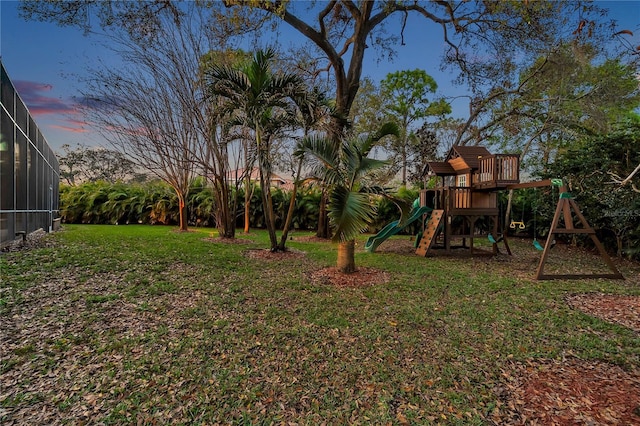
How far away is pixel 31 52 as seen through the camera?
6.87 metres

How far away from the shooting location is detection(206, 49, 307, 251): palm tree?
19.1 ft

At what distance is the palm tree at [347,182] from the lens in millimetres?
4308

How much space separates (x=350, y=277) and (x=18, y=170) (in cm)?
632

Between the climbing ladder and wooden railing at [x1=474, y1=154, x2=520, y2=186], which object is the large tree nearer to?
the climbing ladder

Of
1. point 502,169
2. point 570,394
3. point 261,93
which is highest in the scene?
point 261,93

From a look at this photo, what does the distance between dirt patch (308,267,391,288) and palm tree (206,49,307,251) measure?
80.2 inches

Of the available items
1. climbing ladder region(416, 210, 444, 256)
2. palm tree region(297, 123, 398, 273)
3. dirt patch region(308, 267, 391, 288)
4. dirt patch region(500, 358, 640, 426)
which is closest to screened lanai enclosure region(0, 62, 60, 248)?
palm tree region(297, 123, 398, 273)

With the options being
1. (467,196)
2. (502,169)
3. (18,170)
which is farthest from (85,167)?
(502,169)

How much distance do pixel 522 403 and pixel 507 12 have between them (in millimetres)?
9038

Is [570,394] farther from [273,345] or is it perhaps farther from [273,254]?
[273,254]

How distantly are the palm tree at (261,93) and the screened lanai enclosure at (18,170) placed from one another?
129 inches

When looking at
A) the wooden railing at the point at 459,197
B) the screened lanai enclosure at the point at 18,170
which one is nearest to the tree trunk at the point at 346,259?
the wooden railing at the point at 459,197

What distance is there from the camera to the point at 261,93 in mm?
5930

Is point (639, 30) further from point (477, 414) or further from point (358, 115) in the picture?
point (358, 115)
